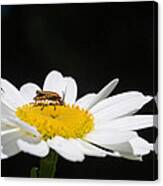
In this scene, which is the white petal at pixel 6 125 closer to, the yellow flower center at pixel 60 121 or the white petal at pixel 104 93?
the yellow flower center at pixel 60 121

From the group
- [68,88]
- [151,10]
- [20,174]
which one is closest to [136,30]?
[151,10]

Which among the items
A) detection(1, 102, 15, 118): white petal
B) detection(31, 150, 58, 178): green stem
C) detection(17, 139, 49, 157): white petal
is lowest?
detection(31, 150, 58, 178): green stem

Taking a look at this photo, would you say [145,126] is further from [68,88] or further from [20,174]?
[20,174]

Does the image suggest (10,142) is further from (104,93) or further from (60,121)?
(104,93)

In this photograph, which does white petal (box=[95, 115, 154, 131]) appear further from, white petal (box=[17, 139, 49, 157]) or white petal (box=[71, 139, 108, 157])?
white petal (box=[17, 139, 49, 157])

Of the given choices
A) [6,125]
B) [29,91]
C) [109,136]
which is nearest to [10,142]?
[6,125]

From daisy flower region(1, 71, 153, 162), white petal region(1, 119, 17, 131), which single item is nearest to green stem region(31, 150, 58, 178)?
daisy flower region(1, 71, 153, 162)

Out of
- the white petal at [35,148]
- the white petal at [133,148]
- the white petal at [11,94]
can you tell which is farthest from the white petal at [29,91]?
the white petal at [133,148]
